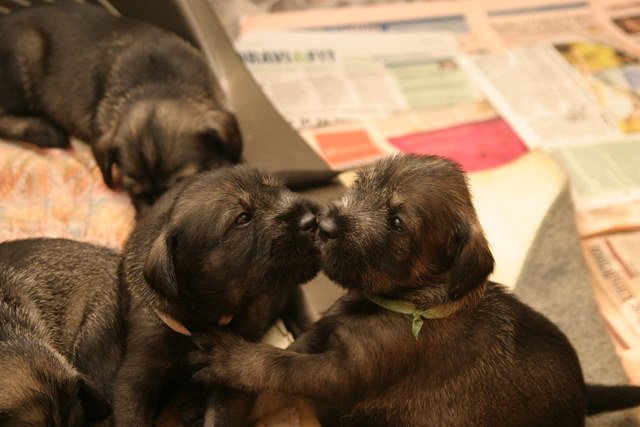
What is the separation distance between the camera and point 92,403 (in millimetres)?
1769

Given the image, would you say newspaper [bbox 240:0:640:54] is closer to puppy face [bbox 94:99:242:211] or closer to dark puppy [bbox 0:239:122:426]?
puppy face [bbox 94:99:242:211]

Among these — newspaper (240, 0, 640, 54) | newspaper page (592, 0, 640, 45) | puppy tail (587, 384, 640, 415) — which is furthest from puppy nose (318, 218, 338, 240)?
newspaper page (592, 0, 640, 45)

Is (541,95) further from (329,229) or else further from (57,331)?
(57,331)

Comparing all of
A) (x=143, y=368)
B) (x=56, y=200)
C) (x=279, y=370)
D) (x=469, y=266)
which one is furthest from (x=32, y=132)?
(x=469, y=266)

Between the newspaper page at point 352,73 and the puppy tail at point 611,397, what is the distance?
6.18 feet

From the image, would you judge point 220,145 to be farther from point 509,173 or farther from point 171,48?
point 509,173

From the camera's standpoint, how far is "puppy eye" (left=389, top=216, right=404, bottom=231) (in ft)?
5.54

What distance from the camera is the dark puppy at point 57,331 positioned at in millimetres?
1577

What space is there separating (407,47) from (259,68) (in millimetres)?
866

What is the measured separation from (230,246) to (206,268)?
90 mm

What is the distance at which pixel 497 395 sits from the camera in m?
1.81

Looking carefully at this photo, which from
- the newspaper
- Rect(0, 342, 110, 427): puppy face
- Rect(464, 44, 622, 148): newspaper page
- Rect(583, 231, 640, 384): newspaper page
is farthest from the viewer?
the newspaper

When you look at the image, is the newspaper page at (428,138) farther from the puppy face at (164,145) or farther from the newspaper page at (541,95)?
the puppy face at (164,145)

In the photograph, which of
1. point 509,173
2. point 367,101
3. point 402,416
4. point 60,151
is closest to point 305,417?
point 402,416
